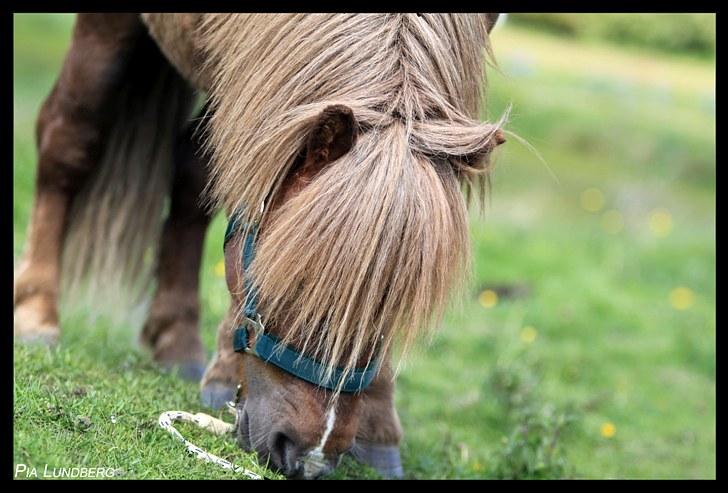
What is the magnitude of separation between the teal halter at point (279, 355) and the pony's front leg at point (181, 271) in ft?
5.03

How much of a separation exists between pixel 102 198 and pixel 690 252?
19.6 ft

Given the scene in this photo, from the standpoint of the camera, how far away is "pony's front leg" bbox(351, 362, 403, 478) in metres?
3.58

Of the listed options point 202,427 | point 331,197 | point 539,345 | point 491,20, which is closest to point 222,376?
point 202,427

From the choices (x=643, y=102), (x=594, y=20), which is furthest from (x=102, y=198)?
(x=594, y=20)

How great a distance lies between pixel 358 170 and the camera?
272cm

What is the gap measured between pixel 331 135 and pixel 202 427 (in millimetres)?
1045

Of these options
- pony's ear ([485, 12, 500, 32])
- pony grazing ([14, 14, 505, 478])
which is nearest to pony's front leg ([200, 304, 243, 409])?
pony grazing ([14, 14, 505, 478])

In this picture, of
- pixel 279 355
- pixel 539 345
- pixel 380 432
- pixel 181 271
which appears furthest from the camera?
pixel 539 345

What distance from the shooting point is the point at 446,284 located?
2.79 m

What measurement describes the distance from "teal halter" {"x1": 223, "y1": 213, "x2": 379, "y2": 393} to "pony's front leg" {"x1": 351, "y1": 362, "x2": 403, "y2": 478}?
73cm

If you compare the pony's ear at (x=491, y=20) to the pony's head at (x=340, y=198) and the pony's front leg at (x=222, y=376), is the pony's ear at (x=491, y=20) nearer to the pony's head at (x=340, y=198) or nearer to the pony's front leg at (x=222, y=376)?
the pony's head at (x=340, y=198)

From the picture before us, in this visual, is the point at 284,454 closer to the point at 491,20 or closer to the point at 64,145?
the point at 491,20

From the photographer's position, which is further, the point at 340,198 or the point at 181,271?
the point at 181,271

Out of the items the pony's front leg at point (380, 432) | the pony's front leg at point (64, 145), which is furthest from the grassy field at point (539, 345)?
the pony's front leg at point (64, 145)
